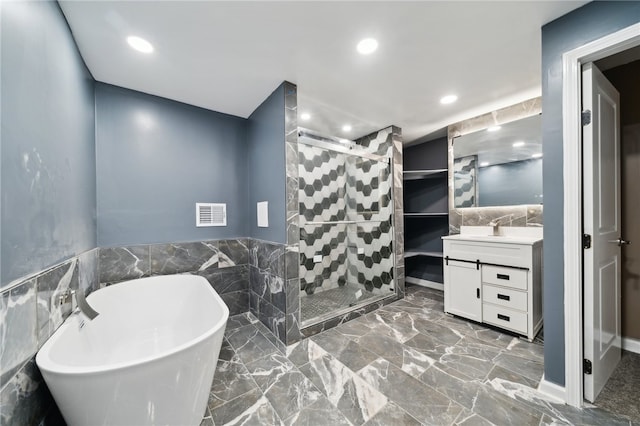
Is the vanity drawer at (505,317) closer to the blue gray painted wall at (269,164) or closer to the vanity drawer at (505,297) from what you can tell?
the vanity drawer at (505,297)

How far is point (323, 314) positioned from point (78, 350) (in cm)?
191

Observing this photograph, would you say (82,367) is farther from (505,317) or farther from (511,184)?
(511,184)

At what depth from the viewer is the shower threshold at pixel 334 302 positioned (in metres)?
2.46

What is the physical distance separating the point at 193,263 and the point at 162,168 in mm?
1050

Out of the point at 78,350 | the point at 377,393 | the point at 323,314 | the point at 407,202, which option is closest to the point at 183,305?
the point at 78,350

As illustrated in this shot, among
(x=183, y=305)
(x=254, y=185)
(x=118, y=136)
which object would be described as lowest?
(x=183, y=305)

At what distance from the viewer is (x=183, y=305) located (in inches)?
85.3

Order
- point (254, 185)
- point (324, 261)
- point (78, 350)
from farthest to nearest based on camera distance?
point (324, 261)
point (254, 185)
point (78, 350)

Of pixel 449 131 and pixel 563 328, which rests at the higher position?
pixel 449 131

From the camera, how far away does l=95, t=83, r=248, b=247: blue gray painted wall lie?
2.09m

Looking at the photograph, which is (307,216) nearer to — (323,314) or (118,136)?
(323,314)

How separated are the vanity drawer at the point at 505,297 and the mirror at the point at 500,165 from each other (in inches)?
41.7

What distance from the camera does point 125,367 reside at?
0.88 meters

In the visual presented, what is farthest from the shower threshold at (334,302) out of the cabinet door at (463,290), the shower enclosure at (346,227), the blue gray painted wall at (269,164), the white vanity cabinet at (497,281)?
the blue gray painted wall at (269,164)
